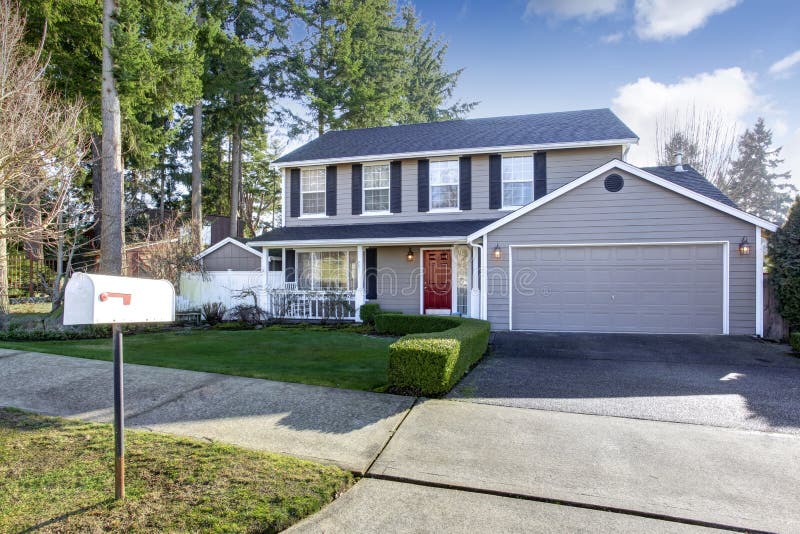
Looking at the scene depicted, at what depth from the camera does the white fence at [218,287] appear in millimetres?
13574

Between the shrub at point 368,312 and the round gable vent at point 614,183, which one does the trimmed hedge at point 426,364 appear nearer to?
the shrub at point 368,312

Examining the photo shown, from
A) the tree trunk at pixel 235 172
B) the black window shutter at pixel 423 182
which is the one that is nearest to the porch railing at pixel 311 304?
the black window shutter at pixel 423 182

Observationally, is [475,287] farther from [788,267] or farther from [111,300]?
[111,300]

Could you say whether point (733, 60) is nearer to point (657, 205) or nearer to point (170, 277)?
point (657, 205)

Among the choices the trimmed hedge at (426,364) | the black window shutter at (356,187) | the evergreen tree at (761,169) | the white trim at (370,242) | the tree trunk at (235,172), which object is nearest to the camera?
the trimmed hedge at (426,364)

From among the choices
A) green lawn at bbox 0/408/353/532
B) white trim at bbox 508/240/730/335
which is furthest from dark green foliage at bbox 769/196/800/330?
green lawn at bbox 0/408/353/532

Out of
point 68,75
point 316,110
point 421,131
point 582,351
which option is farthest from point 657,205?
point 316,110

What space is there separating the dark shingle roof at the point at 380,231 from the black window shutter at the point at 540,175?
161 cm

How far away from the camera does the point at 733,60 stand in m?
15.5

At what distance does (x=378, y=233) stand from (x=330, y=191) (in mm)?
2901

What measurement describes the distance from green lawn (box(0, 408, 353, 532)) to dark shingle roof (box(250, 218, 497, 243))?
895cm

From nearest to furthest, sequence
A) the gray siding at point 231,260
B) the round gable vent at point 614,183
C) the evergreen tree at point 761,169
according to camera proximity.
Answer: the round gable vent at point 614,183 → the gray siding at point 231,260 → the evergreen tree at point 761,169

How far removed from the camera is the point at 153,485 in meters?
3.05

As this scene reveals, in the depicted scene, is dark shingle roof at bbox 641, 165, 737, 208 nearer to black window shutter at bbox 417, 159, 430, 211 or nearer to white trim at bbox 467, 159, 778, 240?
white trim at bbox 467, 159, 778, 240
